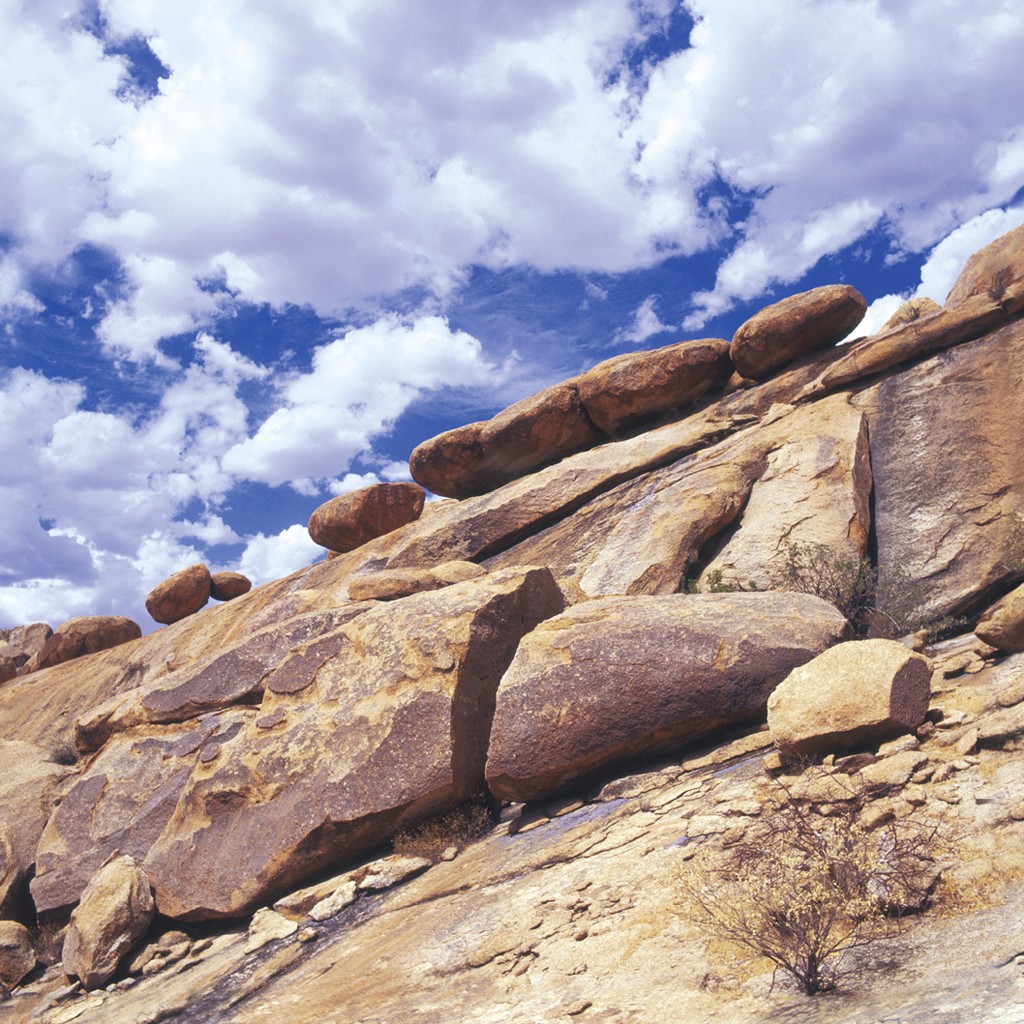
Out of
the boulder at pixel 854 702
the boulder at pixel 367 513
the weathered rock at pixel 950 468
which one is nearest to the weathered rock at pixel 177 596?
the boulder at pixel 367 513

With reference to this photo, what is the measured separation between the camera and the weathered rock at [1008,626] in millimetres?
6746

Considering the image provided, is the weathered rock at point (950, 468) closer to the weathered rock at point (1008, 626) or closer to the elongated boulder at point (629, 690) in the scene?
the weathered rock at point (1008, 626)

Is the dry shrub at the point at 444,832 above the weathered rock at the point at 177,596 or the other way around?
the other way around

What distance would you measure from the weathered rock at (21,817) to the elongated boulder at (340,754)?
110 cm

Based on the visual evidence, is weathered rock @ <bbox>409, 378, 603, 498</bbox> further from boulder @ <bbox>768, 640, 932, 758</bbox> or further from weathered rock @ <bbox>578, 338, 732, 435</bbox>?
boulder @ <bbox>768, 640, 932, 758</bbox>

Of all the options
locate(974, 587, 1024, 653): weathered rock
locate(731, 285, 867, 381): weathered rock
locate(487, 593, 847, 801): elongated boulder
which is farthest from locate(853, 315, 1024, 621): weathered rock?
locate(487, 593, 847, 801): elongated boulder

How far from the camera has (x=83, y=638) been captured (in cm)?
2488

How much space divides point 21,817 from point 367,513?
10889 mm

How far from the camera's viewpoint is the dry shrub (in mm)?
7188

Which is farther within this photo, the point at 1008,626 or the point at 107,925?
the point at 107,925

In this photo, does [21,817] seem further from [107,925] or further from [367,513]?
[367,513]

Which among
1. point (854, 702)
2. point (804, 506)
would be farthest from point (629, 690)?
point (804, 506)

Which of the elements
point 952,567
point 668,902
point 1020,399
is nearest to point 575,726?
point 668,902

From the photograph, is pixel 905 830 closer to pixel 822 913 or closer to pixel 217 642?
pixel 822 913
